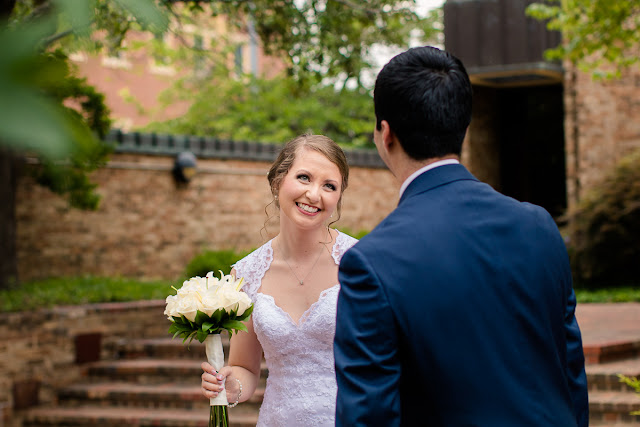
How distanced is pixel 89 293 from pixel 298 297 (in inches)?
264

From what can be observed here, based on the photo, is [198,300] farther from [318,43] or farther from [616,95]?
[616,95]

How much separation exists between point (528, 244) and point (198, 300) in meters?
1.30

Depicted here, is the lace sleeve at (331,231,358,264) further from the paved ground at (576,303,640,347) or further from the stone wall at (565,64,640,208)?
the stone wall at (565,64,640,208)

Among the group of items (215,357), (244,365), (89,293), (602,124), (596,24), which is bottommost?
(89,293)

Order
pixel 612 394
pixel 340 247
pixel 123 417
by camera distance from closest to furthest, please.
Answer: pixel 340 247, pixel 612 394, pixel 123 417

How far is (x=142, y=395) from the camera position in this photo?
24.3 ft

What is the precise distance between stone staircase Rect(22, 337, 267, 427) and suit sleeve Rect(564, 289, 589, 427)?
16.2 ft

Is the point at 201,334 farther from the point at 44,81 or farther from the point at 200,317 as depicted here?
the point at 44,81

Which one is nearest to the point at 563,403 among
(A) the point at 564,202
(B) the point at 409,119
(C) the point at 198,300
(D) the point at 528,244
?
(D) the point at 528,244

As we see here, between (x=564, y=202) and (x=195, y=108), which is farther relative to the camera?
(x=195, y=108)

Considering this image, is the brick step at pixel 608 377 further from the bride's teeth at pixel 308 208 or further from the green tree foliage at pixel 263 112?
the green tree foliage at pixel 263 112

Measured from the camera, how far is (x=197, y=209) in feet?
42.5

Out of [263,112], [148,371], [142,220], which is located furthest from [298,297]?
A: [263,112]

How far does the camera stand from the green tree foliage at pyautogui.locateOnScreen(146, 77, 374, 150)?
19703mm
